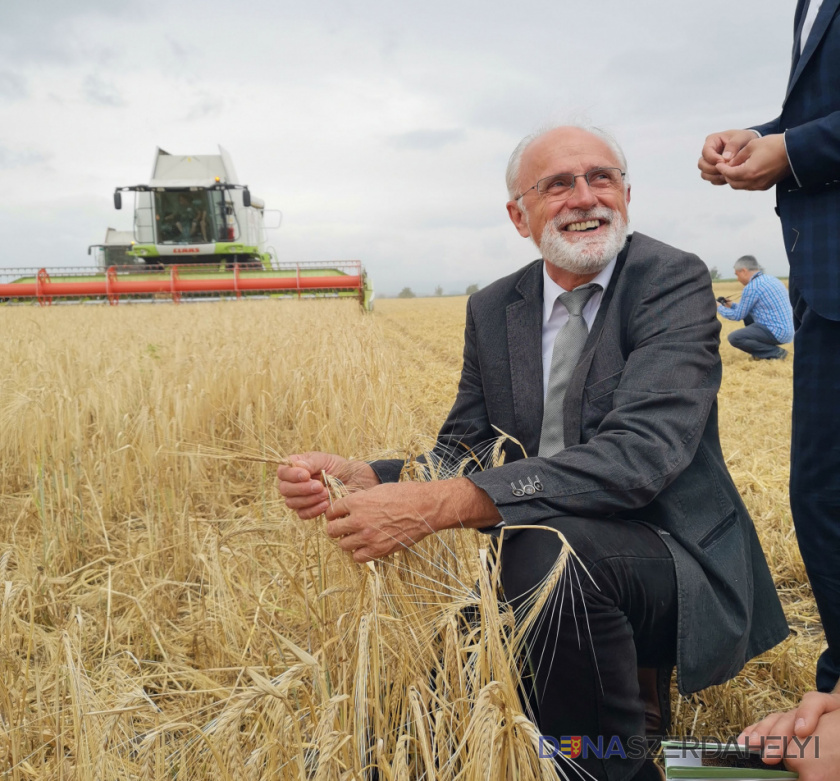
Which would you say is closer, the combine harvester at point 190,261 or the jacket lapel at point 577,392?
the jacket lapel at point 577,392

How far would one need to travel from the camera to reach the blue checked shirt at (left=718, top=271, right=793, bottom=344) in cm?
639

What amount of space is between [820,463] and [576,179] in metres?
0.87

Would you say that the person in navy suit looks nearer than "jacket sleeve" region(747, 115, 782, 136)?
Yes

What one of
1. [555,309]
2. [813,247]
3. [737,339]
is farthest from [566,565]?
[737,339]

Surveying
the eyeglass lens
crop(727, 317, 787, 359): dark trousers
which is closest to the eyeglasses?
the eyeglass lens

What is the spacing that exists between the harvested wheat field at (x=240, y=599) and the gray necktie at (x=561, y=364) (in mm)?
325

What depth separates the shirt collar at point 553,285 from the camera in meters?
1.60

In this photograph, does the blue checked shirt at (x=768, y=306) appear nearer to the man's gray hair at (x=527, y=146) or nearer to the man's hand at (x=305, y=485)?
the man's gray hair at (x=527, y=146)

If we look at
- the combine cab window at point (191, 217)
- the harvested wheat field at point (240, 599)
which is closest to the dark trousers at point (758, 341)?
the harvested wheat field at point (240, 599)

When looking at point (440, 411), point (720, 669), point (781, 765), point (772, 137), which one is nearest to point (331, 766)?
point (781, 765)

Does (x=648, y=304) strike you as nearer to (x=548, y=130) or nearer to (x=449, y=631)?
(x=548, y=130)

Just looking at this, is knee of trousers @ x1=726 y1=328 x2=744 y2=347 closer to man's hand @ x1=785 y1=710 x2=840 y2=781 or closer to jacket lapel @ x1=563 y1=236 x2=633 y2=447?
jacket lapel @ x1=563 y1=236 x2=633 y2=447

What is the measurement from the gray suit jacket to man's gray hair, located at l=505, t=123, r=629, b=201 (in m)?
0.25

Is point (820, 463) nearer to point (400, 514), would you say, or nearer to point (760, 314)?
point (400, 514)
